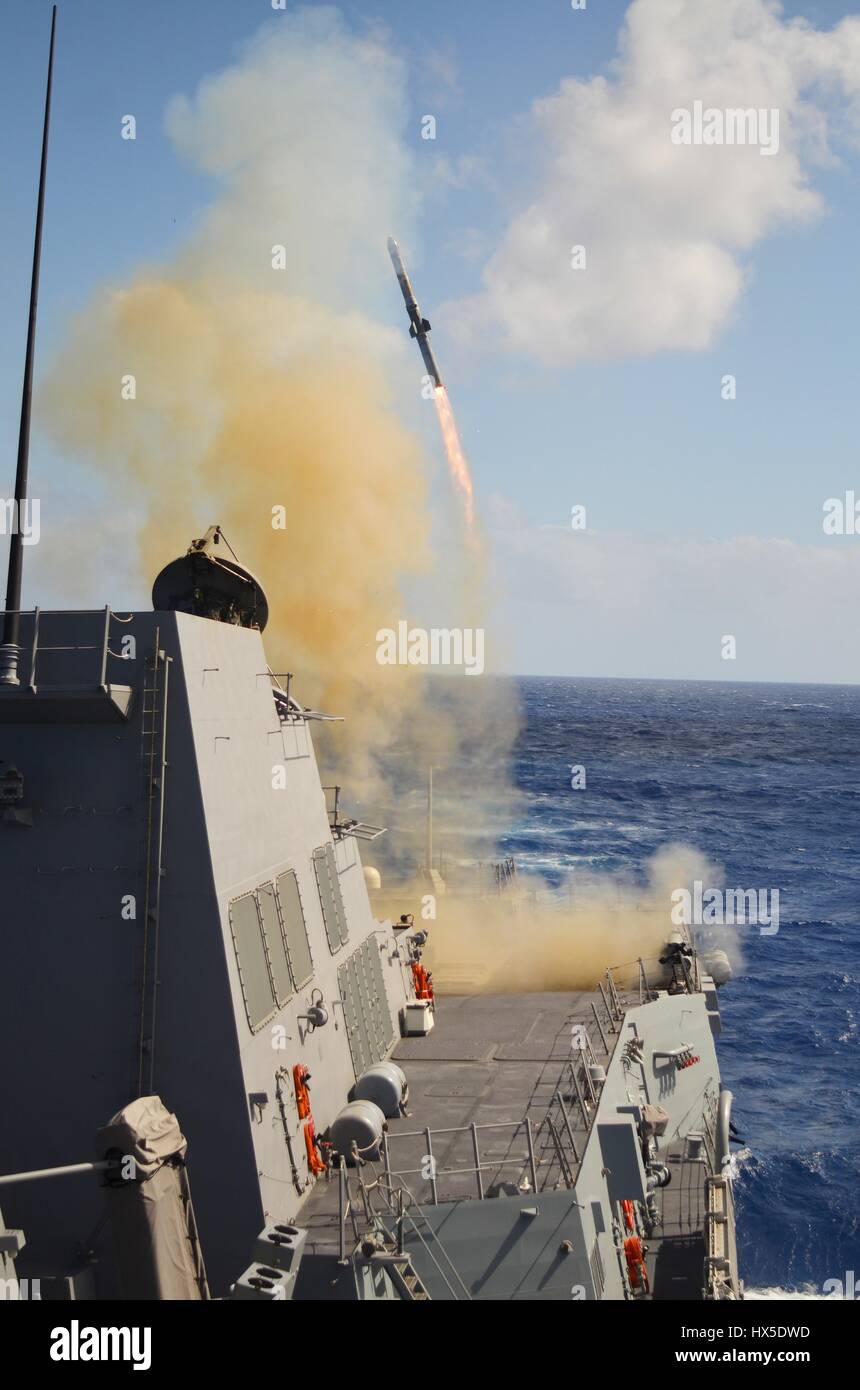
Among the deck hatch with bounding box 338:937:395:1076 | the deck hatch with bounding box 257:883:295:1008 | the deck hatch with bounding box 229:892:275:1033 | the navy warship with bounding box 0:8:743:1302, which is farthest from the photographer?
the deck hatch with bounding box 338:937:395:1076

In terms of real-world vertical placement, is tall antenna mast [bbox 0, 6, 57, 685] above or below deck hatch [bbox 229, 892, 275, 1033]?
above

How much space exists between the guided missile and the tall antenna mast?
17330 millimetres

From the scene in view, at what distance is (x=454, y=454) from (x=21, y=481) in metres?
21.4

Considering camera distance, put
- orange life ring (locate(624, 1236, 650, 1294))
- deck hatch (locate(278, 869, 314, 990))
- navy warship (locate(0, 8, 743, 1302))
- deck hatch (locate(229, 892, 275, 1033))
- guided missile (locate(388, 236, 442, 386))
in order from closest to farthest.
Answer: navy warship (locate(0, 8, 743, 1302)) < deck hatch (locate(229, 892, 275, 1033)) < deck hatch (locate(278, 869, 314, 990)) < orange life ring (locate(624, 1236, 650, 1294)) < guided missile (locate(388, 236, 442, 386))

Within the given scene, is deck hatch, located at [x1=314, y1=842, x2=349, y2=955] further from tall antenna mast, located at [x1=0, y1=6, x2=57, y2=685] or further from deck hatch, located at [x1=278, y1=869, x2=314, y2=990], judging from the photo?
tall antenna mast, located at [x1=0, y1=6, x2=57, y2=685]

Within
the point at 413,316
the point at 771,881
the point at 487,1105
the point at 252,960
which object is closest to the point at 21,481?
the point at 252,960

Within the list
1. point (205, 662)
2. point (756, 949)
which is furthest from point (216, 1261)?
point (756, 949)

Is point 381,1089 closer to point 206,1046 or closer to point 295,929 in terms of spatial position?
point 295,929

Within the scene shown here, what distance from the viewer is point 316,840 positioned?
50.1ft

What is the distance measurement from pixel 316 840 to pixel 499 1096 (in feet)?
13.0

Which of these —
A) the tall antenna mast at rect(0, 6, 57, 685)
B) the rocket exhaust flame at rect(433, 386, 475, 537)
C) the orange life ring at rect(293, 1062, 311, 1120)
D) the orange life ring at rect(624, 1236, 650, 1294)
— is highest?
the rocket exhaust flame at rect(433, 386, 475, 537)

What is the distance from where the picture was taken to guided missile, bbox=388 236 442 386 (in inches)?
1202

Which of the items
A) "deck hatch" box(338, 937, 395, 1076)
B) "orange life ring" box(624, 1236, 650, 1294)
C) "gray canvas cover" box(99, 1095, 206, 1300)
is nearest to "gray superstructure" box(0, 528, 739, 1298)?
"orange life ring" box(624, 1236, 650, 1294)
